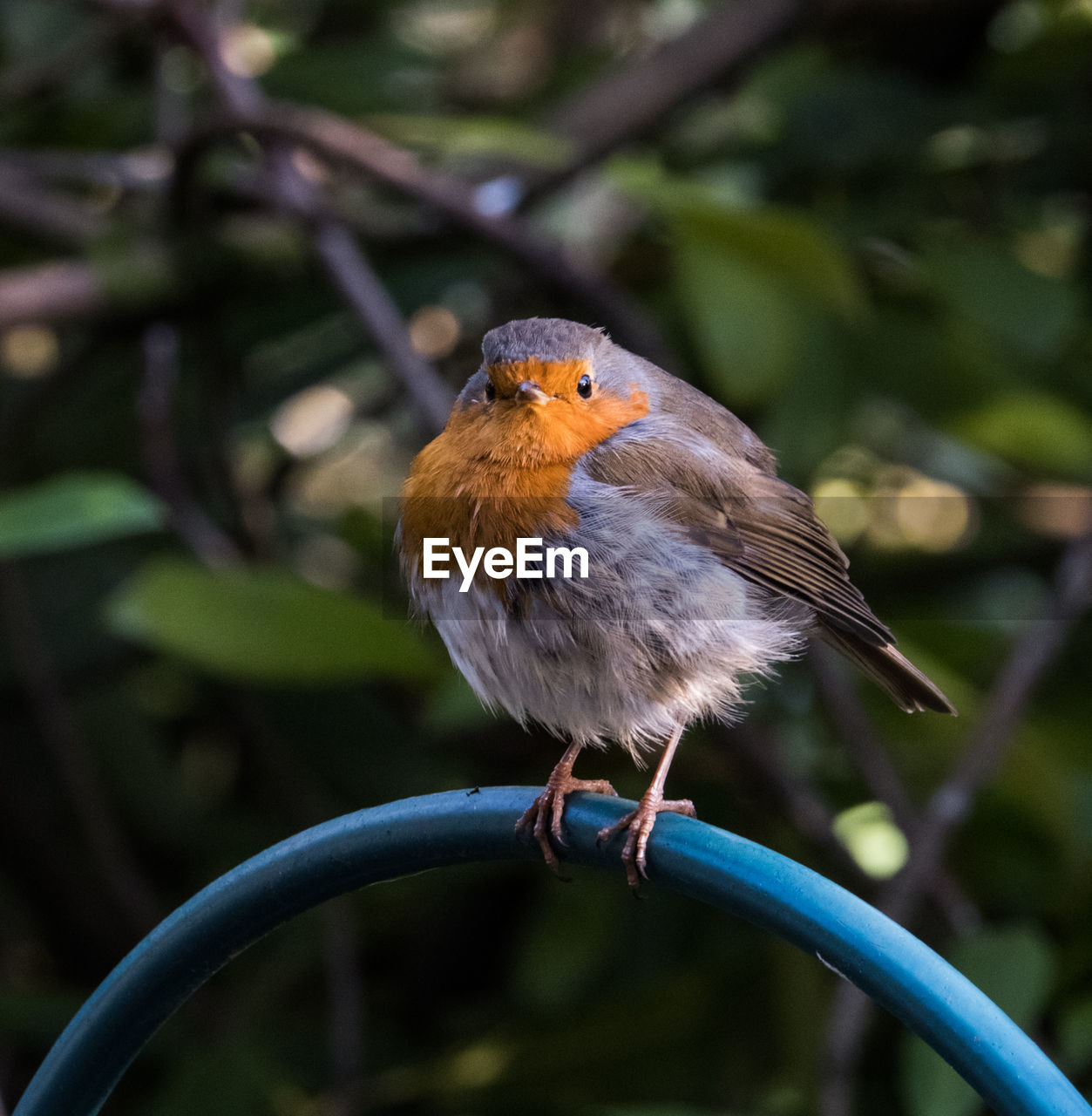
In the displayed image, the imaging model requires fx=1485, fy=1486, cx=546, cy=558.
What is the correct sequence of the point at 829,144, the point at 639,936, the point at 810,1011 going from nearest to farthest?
the point at 810,1011 → the point at 639,936 → the point at 829,144

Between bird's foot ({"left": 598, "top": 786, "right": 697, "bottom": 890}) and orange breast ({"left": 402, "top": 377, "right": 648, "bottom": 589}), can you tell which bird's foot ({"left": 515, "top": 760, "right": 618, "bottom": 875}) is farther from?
orange breast ({"left": 402, "top": 377, "right": 648, "bottom": 589})

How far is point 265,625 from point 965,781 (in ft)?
3.73

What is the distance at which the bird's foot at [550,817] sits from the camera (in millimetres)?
1457

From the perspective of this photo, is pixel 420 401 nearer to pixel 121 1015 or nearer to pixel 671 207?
pixel 671 207

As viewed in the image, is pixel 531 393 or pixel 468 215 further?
pixel 468 215

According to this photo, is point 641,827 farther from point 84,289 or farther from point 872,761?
point 84,289

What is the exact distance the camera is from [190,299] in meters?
3.28

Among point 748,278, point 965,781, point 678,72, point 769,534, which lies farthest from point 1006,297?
point 769,534

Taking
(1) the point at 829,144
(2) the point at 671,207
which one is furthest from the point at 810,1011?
(1) the point at 829,144

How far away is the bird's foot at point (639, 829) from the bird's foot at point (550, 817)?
5 cm

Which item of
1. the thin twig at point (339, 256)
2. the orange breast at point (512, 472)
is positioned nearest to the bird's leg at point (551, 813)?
the orange breast at point (512, 472)

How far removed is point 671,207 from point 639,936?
157 cm

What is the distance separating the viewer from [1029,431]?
263 centimetres

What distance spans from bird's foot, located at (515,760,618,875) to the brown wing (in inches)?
11.4
